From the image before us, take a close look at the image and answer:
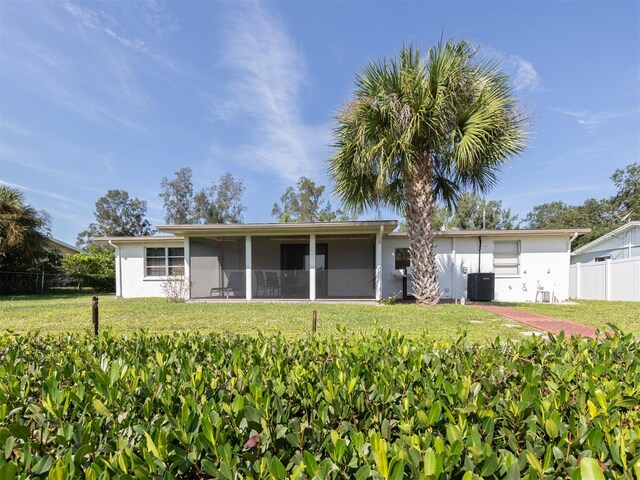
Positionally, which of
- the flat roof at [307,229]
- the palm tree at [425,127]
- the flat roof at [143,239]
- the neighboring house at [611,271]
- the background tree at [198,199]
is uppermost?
the background tree at [198,199]

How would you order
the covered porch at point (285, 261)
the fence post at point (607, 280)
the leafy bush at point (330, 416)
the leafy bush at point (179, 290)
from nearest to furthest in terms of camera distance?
the leafy bush at point (330, 416), the covered porch at point (285, 261), the leafy bush at point (179, 290), the fence post at point (607, 280)

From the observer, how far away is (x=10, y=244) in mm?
17125

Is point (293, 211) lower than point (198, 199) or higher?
lower

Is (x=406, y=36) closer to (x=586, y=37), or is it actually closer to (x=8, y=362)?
(x=586, y=37)

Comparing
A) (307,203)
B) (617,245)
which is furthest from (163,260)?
(307,203)

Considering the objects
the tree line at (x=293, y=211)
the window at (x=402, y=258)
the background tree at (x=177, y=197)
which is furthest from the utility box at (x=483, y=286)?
the background tree at (x=177, y=197)

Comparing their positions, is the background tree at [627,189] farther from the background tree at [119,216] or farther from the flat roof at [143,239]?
the background tree at [119,216]

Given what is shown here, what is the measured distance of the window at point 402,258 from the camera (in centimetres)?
1461

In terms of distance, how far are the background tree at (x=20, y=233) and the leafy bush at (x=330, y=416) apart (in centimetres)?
1980

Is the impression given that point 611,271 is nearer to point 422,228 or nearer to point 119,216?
point 422,228

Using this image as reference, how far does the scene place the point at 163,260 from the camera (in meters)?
16.3

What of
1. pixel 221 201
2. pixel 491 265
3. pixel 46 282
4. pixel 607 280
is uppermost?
pixel 221 201

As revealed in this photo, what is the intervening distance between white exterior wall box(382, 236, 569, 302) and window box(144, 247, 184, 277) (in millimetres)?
9549

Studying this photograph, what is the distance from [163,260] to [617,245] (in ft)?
83.0
